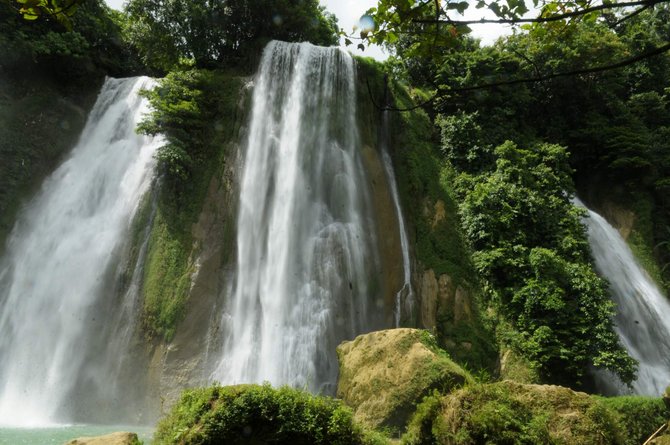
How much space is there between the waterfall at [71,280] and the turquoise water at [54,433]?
2.97ft

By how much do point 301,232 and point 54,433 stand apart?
22.6ft

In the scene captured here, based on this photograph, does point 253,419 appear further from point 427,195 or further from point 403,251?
point 427,195

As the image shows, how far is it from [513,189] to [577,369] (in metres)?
5.54

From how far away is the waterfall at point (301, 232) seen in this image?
10.7 m

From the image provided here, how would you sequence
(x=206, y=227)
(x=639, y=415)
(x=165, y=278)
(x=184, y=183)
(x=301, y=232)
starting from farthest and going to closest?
1. (x=184, y=183)
2. (x=206, y=227)
3. (x=301, y=232)
4. (x=165, y=278)
5. (x=639, y=415)

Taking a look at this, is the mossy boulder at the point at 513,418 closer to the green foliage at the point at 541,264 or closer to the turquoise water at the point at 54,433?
the turquoise water at the point at 54,433

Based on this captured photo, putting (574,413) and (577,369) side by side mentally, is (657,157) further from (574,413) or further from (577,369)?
(574,413)

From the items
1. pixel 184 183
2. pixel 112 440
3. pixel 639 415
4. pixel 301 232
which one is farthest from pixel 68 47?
pixel 639 415

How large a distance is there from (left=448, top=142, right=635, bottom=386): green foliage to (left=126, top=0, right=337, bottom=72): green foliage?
9.49 metres

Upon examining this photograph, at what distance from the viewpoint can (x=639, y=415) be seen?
7.99 metres

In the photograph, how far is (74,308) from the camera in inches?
451

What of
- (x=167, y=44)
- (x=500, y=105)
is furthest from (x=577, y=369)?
(x=167, y=44)

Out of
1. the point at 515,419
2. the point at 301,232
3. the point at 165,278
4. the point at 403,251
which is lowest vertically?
the point at 515,419

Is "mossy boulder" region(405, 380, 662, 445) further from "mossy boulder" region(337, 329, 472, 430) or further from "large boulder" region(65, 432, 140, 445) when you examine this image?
"large boulder" region(65, 432, 140, 445)
